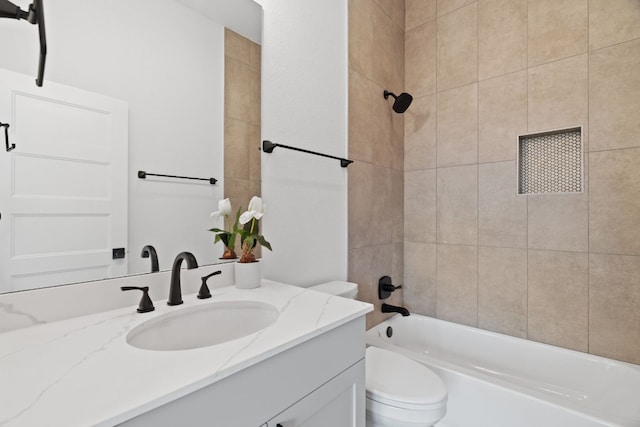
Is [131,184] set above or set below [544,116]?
below

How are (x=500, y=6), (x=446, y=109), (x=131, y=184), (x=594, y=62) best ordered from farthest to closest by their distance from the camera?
(x=446, y=109) < (x=500, y=6) < (x=594, y=62) < (x=131, y=184)

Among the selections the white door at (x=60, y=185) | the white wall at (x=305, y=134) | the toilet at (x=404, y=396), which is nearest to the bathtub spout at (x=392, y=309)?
the white wall at (x=305, y=134)

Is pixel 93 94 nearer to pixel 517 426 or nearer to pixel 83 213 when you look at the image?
pixel 83 213

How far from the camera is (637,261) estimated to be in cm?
147

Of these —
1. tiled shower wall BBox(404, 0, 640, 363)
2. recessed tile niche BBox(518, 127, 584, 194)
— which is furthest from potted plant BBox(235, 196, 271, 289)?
recessed tile niche BBox(518, 127, 584, 194)

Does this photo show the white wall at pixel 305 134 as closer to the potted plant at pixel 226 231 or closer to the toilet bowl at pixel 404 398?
the potted plant at pixel 226 231

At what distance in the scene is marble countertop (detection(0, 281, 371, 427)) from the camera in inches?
17.4

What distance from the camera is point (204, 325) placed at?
3.09 ft

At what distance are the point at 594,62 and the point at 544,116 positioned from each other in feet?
1.05

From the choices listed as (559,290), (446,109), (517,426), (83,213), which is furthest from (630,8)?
(83,213)

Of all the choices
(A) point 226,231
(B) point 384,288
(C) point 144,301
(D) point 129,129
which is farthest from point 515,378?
(D) point 129,129

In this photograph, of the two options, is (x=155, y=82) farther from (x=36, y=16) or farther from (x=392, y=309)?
(x=392, y=309)

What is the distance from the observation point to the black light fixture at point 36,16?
66cm

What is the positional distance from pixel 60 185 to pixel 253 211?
0.57 m
